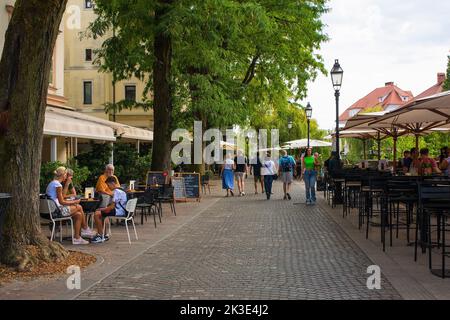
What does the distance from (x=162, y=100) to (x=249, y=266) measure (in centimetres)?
1233

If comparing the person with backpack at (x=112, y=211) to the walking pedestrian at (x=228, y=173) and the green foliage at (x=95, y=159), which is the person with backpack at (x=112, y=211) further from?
the walking pedestrian at (x=228, y=173)

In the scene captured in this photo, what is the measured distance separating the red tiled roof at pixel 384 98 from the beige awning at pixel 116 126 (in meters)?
107

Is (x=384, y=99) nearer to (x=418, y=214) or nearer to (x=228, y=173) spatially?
(x=228, y=173)

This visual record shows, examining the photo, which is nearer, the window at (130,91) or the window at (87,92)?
the window at (87,92)

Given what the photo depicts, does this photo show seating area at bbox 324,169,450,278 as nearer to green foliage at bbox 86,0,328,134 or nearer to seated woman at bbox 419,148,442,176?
seated woman at bbox 419,148,442,176

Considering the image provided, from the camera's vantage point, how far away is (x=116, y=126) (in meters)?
21.4

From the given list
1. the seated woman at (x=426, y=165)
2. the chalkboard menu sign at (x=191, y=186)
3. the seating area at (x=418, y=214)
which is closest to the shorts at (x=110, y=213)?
the seating area at (x=418, y=214)

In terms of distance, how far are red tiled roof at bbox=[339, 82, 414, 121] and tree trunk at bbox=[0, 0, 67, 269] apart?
405ft

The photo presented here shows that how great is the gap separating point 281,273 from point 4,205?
162 inches

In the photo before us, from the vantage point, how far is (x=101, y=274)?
27.8ft

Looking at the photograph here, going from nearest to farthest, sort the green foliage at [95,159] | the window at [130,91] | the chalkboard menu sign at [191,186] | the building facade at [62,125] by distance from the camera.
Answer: the building facade at [62,125] → the green foliage at [95,159] → the chalkboard menu sign at [191,186] → the window at [130,91]

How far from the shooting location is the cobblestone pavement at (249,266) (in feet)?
23.6
